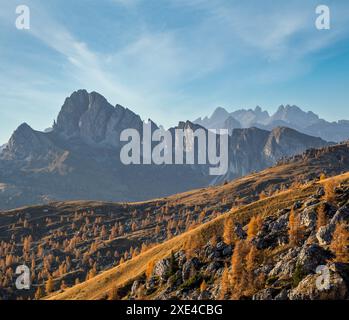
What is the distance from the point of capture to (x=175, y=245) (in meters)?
122

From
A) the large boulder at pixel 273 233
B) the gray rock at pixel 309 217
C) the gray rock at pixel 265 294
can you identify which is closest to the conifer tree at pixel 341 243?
the gray rock at pixel 309 217

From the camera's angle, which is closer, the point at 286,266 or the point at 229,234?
the point at 286,266

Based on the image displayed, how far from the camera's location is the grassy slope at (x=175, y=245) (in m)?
113

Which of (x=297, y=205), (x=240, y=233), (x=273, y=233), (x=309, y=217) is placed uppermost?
(x=297, y=205)

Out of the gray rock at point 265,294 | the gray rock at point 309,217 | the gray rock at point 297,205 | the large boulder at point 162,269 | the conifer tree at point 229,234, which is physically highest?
the gray rock at point 297,205

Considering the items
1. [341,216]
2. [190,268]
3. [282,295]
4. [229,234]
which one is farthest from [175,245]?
[282,295]

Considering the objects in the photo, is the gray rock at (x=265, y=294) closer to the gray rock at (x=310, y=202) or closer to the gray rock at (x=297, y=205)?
the gray rock at (x=310, y=202)

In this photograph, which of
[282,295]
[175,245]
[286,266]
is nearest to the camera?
[282,295]

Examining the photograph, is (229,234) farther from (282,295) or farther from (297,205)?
(282,295)

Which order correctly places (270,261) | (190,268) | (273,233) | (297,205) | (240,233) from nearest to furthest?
1. (270,261)
2. (273,233)
3. (190,268)
4. (240,233)
5. (297,205)

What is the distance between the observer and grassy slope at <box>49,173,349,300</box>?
113 m
